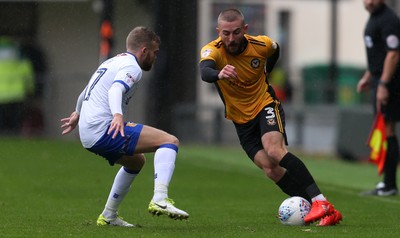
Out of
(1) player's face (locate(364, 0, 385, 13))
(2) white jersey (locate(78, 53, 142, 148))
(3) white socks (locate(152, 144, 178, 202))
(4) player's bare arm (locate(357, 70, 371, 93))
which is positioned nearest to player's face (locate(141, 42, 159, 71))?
(2) white jersey (locate(78, 53, 142, 148))

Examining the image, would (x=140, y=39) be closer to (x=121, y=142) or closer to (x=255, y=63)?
(x=121, y=142)

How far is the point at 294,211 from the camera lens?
36.1ft

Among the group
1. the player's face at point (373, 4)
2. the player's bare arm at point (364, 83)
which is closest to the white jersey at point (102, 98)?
the player's face at point (373, 4)

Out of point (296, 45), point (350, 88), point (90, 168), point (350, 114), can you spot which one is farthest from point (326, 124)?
point (296, 45)

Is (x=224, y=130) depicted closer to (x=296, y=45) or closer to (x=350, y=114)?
(x=350, y=114)

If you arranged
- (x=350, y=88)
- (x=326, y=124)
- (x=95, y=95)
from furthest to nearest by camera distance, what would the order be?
(x=350, y=88) → (x=326, y=124) → (x=95, y=95)

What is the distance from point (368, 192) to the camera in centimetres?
1511

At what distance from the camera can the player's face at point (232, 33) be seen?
11.1 metres

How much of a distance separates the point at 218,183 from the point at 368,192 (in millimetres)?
2429

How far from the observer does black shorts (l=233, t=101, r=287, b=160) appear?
37.4ft

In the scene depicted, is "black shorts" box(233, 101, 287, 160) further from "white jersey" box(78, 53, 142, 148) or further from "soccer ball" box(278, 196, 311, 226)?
"white jersey" box(78, 53, 142, 148)

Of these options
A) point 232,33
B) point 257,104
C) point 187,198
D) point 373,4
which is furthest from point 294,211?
point 373,4

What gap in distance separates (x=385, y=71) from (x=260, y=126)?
3.58m

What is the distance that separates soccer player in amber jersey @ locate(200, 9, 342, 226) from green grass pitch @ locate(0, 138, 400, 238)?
0.40 m
